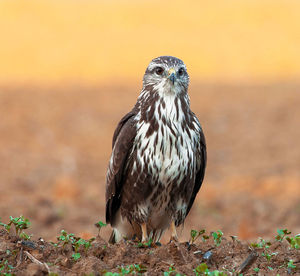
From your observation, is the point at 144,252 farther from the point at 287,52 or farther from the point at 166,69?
the point at 287,52

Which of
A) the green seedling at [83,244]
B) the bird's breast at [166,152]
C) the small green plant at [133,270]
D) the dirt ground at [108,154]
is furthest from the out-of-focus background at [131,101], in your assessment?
the small green plant at [133,270]

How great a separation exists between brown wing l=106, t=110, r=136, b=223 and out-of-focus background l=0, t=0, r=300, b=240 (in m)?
1.30

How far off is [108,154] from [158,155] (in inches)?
366

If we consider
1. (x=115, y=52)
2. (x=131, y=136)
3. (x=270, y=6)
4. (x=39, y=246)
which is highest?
(x=270, y=6)

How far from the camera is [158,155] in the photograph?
598 cm

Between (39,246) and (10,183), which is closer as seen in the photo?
(39,246)

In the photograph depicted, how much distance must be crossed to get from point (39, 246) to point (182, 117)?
1757 mm

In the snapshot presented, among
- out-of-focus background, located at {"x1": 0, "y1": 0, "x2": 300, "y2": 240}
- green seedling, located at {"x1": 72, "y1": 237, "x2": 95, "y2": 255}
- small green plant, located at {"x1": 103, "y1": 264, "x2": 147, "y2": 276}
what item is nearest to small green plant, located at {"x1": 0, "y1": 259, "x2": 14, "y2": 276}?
green seedling, located at {"x1": 72, "y1": 237, "x2": 95, "y2": 255}

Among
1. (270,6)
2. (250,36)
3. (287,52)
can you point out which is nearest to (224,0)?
(270,6)

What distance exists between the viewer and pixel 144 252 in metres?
5.35

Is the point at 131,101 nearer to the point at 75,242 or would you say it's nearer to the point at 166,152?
the point at 166,152

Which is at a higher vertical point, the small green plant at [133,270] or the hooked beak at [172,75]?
the hooked beak at [172,75]

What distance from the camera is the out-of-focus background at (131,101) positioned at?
11104 mm

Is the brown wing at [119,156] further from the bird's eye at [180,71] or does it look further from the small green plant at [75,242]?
the small green plant at [75,242]
